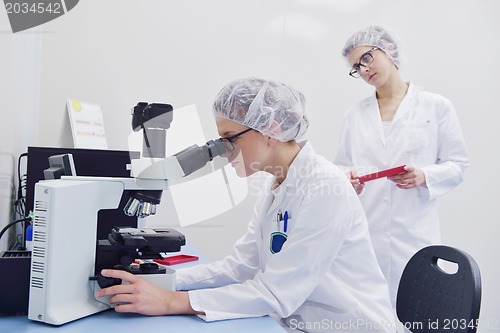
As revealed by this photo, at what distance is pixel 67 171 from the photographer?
1056mm

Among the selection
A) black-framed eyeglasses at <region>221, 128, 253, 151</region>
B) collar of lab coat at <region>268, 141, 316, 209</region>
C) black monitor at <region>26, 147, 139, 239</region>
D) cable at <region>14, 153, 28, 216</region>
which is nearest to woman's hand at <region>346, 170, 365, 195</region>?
collar of lab coat at <region>268, 141, 316, 209</region>

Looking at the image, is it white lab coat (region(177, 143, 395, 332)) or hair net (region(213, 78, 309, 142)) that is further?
hair net (region(213, 78, 309, 142))

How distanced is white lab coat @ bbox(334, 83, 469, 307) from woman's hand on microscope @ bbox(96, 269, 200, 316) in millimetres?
1210

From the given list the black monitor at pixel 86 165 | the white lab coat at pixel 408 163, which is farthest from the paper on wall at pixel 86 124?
the white lab coat at pixel 408 163

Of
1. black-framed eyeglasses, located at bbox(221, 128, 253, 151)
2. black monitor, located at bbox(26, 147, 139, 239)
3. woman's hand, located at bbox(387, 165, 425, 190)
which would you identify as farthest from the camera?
woman's hand, located at bbox(387, 165, 425, 190)

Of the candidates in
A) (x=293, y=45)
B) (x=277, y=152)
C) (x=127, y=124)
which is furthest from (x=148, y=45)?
(x=277, y=152)

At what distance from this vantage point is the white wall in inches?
86.7

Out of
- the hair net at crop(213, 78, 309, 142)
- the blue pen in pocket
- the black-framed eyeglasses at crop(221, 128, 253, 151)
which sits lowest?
the blue pen in pocket

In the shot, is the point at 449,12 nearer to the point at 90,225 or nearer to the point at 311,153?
the point at 311,153

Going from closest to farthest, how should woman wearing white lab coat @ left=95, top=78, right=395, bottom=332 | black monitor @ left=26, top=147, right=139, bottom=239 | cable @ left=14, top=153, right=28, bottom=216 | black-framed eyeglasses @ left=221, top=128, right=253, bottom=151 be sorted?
1. woman wearing white lab coat @ left=95, top=78, right=395, bottom=332
2. black-framed eyeglasses @ left=221, top=128, right=253, bottom=151
3. black monitor @ left=26, top=147, right=139, bottom=239
4. cable @ left=14, top=153, right=28, bottom=216

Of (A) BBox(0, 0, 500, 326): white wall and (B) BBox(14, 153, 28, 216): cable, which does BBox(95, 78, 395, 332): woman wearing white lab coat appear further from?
(A) BBox(0, 0, 500, 326): white wall

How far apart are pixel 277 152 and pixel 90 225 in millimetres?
554

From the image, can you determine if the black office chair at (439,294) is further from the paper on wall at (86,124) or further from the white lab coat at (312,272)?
the paper on wall at (86,124)

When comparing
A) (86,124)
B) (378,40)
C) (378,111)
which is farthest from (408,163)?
(86,124)
